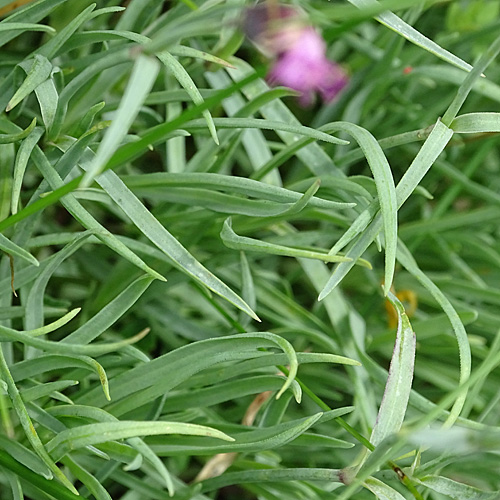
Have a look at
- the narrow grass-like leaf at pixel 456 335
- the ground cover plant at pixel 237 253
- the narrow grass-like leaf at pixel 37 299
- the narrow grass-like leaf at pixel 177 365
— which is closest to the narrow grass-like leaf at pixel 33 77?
the ground cover plant at pixel 237 253

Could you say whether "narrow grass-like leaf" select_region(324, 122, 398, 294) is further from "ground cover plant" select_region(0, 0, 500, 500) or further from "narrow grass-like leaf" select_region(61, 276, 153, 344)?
"narrow grass-like leaf" select_region(61, 276, 153, 344)

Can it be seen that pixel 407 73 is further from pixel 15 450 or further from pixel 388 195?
pixel 15 450

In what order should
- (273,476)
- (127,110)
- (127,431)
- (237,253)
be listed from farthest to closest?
(237,253) < (273,476) < (127,431) < (127,110)

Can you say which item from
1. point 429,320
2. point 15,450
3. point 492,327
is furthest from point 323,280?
point 15,450

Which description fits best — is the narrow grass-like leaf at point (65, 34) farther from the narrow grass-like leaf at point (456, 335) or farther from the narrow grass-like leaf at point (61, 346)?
the narrow grass-like leaf at point (456, 335)

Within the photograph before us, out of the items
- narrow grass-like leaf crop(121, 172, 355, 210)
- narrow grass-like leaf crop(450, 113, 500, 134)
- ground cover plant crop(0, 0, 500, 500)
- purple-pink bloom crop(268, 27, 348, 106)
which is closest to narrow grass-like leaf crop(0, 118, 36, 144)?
ground cover plant crop(0, 0, 500, 500)

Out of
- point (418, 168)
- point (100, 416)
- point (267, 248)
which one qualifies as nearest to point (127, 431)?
point (100, 416)

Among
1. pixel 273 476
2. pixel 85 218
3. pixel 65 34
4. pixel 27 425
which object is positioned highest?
pixel 65 34

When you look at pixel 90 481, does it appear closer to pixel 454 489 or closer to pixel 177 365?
pixel 177 365
